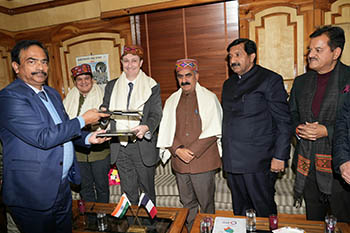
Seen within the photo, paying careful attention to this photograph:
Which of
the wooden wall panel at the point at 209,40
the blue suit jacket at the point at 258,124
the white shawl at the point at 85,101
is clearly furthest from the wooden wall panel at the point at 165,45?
the blue suit jacket at the point at 258,124

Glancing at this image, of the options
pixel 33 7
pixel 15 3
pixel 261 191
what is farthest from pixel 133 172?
pixel 15 3

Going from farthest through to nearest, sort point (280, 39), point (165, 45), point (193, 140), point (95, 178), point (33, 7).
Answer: point (33, 7) < point (165, 45) < point (280, 39) < point (95, 178) < point (193, 140)

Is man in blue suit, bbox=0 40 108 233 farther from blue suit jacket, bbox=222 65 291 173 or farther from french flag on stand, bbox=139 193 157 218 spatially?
blue suit jacket, bbox=222 65 291 173

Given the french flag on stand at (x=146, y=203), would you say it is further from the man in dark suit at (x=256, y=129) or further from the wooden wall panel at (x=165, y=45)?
the wooden wall panel at (x=165, y=45)

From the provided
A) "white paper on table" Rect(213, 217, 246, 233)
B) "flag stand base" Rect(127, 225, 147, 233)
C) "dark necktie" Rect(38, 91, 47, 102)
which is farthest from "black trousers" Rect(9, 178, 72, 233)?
"white paper on table" Rect(213, 217, 246, 233)

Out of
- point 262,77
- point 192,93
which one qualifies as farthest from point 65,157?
point 262,77

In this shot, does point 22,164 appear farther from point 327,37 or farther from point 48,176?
point 327,37

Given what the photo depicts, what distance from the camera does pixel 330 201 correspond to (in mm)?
1683

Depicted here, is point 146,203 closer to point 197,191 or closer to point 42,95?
point 197,191

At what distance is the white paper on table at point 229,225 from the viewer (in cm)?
151

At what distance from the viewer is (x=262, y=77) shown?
1892 mm

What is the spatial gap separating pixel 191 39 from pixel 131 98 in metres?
1.44

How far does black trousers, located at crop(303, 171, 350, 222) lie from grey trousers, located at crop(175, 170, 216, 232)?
2.40 feet

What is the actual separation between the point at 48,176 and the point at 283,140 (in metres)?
1.64
